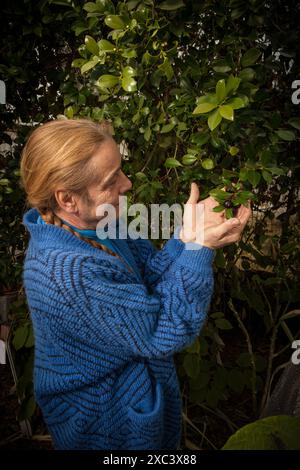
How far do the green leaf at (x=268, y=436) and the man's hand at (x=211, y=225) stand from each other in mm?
422

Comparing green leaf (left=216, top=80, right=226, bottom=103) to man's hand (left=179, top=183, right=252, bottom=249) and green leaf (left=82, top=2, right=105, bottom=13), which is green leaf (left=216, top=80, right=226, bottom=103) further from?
green leaf (left=82, top=2, right=105, bottom=13)

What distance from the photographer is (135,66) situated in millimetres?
1375

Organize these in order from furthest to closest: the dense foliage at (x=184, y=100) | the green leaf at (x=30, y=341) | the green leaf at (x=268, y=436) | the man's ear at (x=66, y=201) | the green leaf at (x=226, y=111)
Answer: the green leaf at (x=30, y=341), the dense foliage at (x=184, y=100), the man's ear at (x=66, y=201), the green leaf at (x=226, y=111), the green leaf at (x=268, y=436)

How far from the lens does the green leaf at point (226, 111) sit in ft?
3.51

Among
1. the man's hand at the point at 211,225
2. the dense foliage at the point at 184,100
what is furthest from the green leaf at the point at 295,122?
the man's hand at the point at 211,225

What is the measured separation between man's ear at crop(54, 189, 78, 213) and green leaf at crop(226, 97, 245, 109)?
1.51 feet

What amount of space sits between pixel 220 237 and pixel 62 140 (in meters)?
0.47

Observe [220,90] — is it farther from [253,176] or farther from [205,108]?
[253,176]

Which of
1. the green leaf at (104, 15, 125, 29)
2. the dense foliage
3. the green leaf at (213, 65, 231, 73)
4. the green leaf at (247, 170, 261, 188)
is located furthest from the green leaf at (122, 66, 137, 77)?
the green leaf at (247, 170, 261, 188)

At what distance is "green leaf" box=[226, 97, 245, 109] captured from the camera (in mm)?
1077

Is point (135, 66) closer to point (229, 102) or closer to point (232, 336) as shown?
point (229, 102)

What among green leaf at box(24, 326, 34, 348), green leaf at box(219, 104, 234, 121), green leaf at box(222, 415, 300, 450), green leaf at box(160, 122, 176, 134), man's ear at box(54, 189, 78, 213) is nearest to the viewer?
green leaf at box(222, 415, 300, 450)

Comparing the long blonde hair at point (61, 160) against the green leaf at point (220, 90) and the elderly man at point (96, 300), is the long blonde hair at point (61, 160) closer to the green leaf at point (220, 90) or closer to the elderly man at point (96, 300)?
the elderly man at point (96, 300)

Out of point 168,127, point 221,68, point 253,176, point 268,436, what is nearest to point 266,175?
point 253,176
